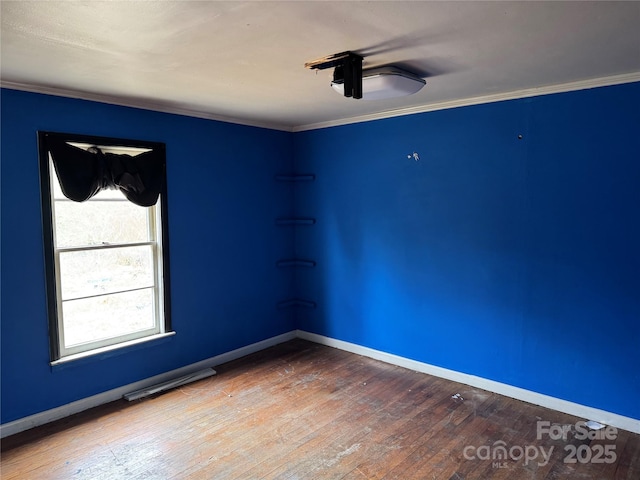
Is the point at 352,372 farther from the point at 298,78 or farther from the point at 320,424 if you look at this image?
the point at 298,78

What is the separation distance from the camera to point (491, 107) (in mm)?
3426

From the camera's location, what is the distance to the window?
3.12 metres

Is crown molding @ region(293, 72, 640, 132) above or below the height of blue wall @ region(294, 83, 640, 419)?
above

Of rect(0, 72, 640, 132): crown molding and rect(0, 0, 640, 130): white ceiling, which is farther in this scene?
rect(0, 72, 640, 132): crown molding

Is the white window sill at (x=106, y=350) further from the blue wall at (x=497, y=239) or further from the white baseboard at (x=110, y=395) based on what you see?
the blue wall at (x=497, y=239)

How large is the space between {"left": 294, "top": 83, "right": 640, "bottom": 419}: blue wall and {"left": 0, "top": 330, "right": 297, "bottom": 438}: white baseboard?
106cm

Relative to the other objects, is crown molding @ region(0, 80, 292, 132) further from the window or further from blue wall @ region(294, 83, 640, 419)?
blue wall @ region(294, 83, 640, 419)

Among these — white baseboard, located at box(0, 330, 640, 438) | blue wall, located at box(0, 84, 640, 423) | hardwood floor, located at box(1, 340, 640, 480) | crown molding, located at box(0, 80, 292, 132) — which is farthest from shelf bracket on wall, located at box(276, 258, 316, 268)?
crown molding, located at box(0, 80, 292, 132)

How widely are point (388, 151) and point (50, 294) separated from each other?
3.08 meters

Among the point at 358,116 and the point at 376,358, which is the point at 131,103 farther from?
the point at 376,358

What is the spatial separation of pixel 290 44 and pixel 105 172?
195 centimetres

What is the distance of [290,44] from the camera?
216cm

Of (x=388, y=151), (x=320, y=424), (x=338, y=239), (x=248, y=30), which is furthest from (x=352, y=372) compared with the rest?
(x=248, y=30)

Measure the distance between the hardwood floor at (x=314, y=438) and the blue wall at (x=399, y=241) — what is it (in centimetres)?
34
